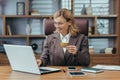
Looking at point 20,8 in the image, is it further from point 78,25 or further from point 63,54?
point 63,54

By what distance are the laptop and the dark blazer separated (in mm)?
498

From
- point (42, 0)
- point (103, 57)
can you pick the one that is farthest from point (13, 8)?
point (103, 57)

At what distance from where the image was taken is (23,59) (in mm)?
2031

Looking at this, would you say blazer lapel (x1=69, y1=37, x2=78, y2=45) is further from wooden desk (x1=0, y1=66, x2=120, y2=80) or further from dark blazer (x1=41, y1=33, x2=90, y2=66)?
wooden desk (x1=0, y1=66, x2=120, y2=80)

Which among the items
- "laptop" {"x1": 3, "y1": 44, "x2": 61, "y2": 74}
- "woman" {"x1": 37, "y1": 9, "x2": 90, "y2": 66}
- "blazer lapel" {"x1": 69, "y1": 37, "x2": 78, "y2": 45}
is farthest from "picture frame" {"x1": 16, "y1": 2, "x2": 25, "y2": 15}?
"laptop" {"x1": 3, "y1": 44, "x2": 61, "y2": 74}

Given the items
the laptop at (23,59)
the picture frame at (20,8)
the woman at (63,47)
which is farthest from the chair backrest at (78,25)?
the picture frame at (20,8)

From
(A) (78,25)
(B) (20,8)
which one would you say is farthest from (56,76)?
(B) (20,8)

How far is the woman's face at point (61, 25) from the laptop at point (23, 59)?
0.70 metres

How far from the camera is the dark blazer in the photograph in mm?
2639

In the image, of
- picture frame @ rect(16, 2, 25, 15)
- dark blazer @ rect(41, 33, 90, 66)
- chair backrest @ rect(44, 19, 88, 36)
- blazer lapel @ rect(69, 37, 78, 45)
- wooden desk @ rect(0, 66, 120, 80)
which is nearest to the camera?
wooden desk @ rect(0, 66, 120, 80)

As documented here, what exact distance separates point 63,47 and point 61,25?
26cm

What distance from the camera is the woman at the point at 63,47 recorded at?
267 centimetres

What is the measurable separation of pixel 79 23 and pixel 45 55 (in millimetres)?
532

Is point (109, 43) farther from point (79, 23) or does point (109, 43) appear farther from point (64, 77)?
point (64, 77)
